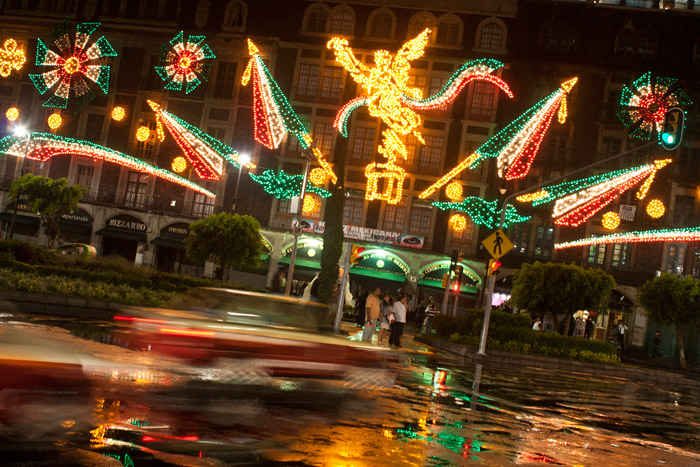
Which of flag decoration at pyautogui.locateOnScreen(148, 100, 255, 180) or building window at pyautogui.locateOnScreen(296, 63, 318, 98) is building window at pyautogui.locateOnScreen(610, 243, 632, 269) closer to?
building window at pyautogui.locateOnScreen(296, 63, 318, 98)

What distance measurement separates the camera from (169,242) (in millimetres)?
48656

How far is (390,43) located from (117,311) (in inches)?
1323

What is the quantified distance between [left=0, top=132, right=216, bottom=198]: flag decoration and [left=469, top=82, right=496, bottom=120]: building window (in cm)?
1723

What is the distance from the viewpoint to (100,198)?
50281mm

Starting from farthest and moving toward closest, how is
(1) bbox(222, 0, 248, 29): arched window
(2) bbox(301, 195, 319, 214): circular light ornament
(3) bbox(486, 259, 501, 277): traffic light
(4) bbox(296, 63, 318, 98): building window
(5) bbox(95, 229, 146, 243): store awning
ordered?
1. (1) bbox(222, 0, 248, 29): arched window
2. (5) bbox(95, 229, 146, 243): store awning
3. (4) bbox(296, 63, 318, 98): building window
4. (2) bbox(301, 195, 319, 214): circular light ornament
5. (3) bbox(486, 259, 501, 277): traffic light

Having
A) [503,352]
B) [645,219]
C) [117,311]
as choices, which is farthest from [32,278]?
[645,219]

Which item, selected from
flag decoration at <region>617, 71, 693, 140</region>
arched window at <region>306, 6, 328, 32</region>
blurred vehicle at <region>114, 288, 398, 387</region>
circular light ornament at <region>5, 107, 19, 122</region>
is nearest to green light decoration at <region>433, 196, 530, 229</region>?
flag decoration at <region>617, 71, 693, 140</region>

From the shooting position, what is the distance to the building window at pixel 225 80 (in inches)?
1945

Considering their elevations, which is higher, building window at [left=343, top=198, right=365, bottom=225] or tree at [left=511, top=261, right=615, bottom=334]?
building window at [left=343, top=198, right=365, bottom=225]

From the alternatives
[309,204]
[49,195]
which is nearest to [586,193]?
[309,204]

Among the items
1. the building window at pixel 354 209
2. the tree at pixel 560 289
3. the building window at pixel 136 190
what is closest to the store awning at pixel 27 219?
the building window at pixel 136 190

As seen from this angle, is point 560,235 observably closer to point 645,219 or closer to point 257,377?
point 645,219

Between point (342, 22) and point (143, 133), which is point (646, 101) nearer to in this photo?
point (342, 22)

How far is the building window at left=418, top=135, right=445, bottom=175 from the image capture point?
47.1 meters
